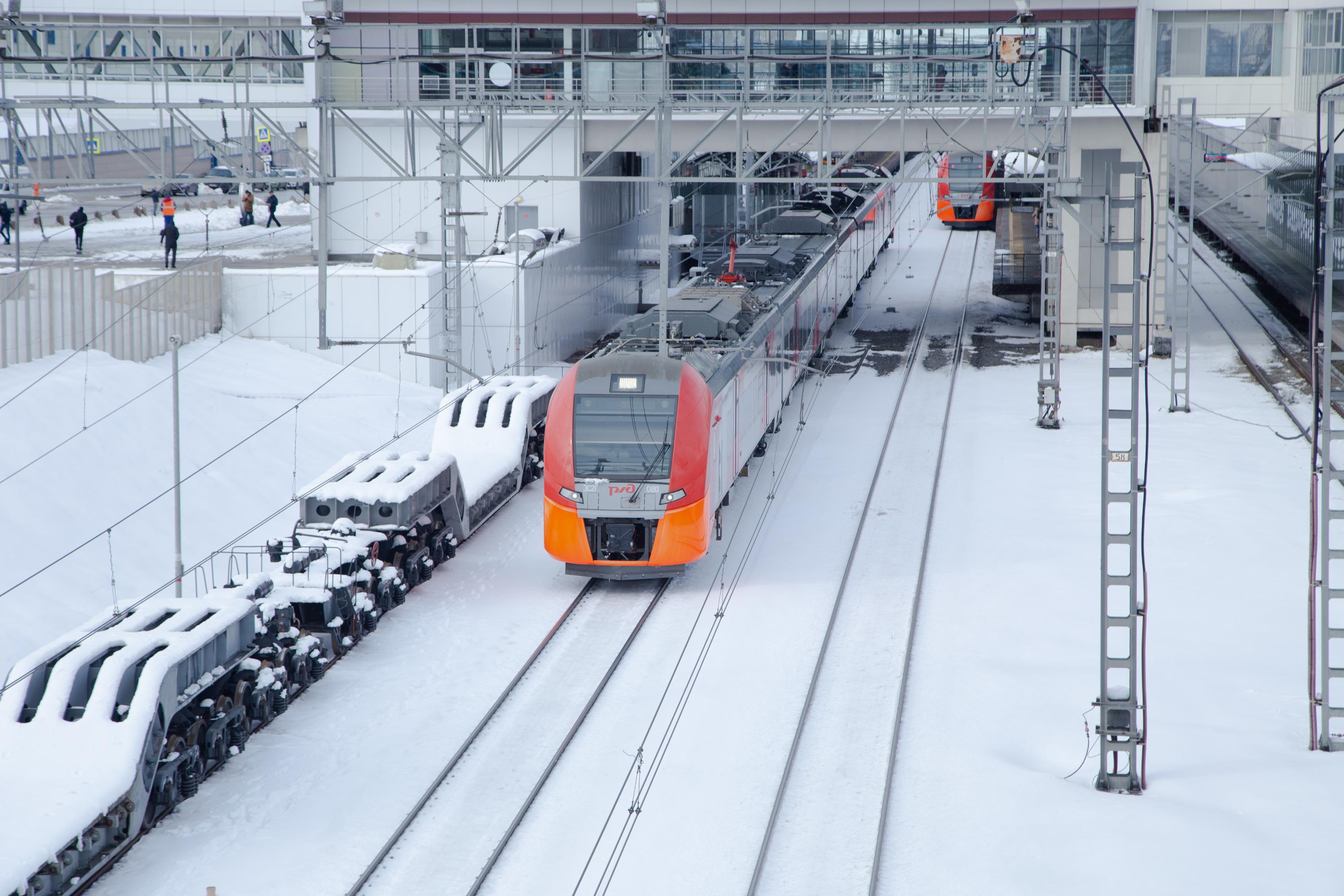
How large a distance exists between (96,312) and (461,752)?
1374 cm

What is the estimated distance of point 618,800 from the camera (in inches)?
491

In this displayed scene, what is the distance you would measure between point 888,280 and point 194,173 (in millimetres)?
29017

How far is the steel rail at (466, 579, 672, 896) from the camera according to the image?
1127 cm

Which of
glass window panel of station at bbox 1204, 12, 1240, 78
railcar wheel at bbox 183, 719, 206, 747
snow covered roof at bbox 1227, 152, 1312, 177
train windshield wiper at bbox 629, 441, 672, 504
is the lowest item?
railcar wheel at bbox 183, 719, 206, 747

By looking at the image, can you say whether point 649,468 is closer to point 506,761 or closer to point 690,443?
point 690,443

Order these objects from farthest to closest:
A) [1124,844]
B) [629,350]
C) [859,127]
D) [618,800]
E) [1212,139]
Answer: [1212,139]
[859,127]
[629,350]
[618,800]
[1124,844]

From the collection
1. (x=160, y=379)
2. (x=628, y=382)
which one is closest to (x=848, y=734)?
(x=628, y=382)

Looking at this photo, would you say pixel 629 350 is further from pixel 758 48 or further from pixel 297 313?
pixel 758 48

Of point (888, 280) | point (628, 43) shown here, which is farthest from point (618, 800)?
point (888, 280)

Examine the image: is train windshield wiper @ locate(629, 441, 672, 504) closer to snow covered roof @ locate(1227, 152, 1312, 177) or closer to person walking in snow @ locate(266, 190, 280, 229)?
snow covered roof @ locate(1227, 152, 1312, 177)

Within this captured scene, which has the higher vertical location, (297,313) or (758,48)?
(758,48)

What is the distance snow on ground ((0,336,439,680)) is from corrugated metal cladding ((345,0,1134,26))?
34.2 feet

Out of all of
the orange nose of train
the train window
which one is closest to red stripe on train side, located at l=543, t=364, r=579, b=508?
the orange nose of train

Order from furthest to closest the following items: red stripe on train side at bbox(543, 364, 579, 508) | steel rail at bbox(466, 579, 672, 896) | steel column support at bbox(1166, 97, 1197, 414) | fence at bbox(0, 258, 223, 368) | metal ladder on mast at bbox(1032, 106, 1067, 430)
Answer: steel column support at bbox(1166, 97, 1197, 414) < metal ladder on mast at bbox(1032, 106, 1067, 430) < fence at bbox(0, 258, 223, 368) < red stripe on train side at bbox(543, 364, 579, 508) < steel rail at bbox(466, 579, 672, 896)
